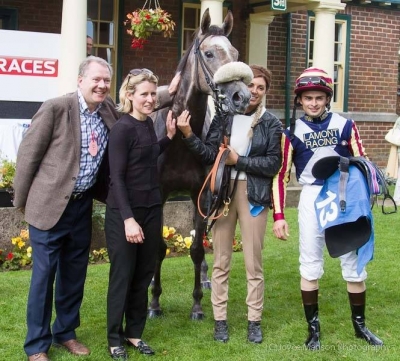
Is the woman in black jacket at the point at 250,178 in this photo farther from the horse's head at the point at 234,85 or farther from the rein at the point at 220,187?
the horse's head at the point at 234,85

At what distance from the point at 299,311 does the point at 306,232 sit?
1.45m

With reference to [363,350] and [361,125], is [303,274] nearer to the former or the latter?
[363,350]

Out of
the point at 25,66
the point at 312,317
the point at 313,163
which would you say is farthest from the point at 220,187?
the point at 25,66

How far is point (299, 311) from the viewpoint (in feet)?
21.2

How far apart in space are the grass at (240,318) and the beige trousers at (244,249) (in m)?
0.31

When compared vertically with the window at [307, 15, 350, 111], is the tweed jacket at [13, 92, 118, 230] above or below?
below

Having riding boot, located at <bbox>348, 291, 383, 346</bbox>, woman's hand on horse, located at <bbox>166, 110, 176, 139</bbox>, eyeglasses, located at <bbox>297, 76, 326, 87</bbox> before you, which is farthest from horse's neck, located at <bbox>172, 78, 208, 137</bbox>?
riding boot, located at <bbox>348, 291, 383, 346</bbox>

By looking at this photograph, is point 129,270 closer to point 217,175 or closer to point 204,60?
point 217,175

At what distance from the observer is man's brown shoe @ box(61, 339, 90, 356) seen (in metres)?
5.16

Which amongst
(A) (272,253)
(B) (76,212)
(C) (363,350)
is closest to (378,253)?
(A) (272,253)

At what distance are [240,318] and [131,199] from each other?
1.83 m

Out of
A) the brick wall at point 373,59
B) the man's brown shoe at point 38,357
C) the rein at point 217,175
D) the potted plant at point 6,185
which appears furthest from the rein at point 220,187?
the brick wall at point 373,59

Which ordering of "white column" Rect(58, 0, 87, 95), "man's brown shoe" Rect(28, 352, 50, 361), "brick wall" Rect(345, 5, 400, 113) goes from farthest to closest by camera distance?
1. "brick wall" Rect(345, 5, 400, 113)
2. "white column" Rect(58, 0, 87, 95)
3. "man's brown shoe" Rect(28, 352, 50, 361)

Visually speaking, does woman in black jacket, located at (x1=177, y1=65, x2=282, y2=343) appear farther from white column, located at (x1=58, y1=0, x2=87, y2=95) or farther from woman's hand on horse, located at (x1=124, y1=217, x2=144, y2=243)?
white column, located at (x1=58, y1=0, x2=87, y2=95)
